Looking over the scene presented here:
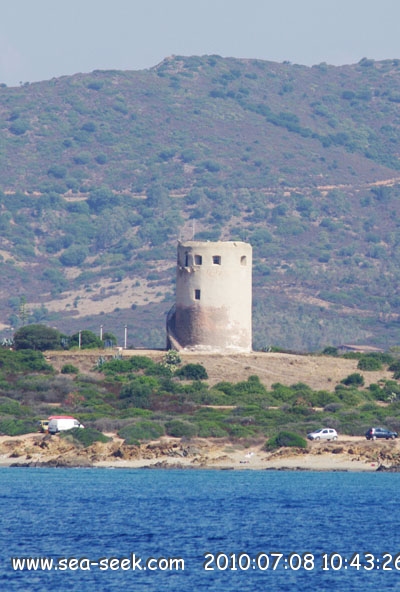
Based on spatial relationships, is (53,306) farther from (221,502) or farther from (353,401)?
(221,502)

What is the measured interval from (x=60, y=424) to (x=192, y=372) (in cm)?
1550

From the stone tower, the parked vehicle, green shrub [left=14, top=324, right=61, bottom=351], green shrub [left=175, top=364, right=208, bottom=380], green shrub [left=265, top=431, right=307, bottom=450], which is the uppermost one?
the stone tower

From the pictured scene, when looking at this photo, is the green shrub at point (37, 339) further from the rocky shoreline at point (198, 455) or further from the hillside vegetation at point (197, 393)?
the rocky shoreline at point (198, 455)

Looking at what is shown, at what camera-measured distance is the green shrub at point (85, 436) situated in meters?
68.9

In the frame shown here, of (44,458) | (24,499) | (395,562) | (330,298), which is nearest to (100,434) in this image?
(44,458)

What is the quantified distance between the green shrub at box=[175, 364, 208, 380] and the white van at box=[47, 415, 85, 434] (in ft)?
46.9

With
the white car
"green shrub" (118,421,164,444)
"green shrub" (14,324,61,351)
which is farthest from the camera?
"green shrub" (14,324,61,351)

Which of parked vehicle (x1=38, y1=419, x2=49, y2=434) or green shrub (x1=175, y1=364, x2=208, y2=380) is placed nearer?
parked vehicle (x1=38, y1=419, x2=49, y2=434)

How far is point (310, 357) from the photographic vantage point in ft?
295

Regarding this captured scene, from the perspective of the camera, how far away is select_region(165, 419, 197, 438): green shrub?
2768 inches

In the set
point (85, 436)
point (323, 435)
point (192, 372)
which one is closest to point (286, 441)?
point (323, 435)

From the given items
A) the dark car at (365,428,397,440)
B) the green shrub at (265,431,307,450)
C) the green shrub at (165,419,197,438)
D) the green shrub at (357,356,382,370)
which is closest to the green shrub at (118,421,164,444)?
the green shrub at (165,419,197,438)

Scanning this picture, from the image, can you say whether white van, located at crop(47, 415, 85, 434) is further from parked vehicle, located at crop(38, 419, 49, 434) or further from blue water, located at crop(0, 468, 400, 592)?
blue water, located at crop(0, 468, 400, 592)
